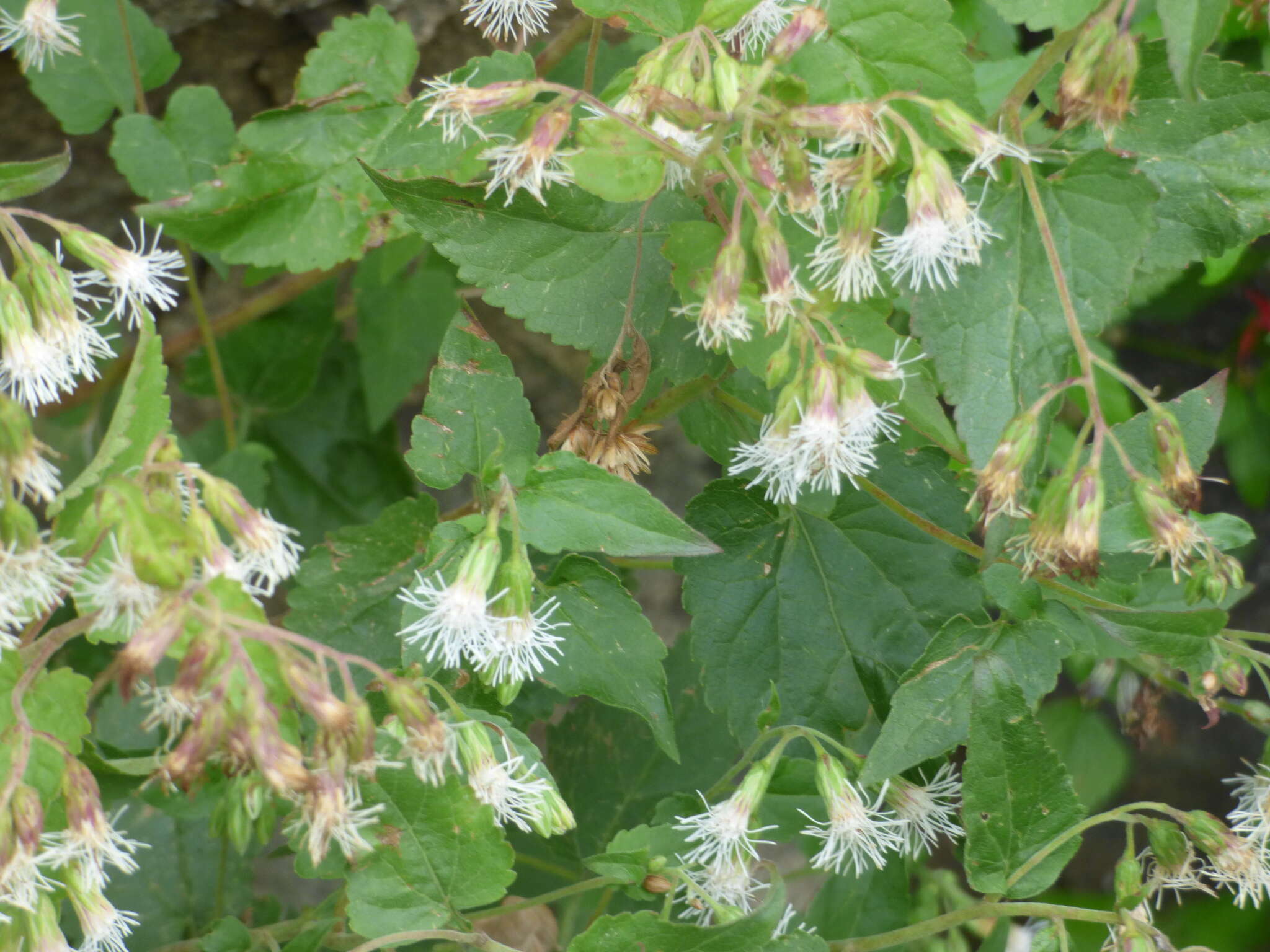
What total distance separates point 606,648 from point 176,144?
79 centimetres

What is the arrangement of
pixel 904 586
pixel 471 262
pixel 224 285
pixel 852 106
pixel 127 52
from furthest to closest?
pixel 224 285 → pixel 127 52 → pixel 904 586 → pixel 471 262 → pixel 852 106

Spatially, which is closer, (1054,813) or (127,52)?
(1054,813)

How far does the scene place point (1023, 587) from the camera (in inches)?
35.9

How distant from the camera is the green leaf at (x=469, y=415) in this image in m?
0.90

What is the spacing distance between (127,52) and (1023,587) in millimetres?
1147

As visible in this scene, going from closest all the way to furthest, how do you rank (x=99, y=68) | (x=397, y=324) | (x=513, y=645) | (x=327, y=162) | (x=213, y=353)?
(x=513, y=645)
(x=327, y=162)
(x=99, y=68)
(x=213, y=353)
(x=397, y=324)

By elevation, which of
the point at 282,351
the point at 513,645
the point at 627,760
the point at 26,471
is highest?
the point at 26,471

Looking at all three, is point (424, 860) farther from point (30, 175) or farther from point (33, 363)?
point (30, 175)

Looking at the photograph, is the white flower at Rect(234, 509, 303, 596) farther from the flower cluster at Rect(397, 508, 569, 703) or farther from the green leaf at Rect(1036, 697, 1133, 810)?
the green leaf at Rect(1036, 697, 1133, 810)

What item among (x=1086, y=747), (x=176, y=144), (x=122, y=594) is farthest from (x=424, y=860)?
(x=1086, y=747)

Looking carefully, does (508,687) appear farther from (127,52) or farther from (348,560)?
(127,52)

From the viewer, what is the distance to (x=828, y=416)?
0.81 metres

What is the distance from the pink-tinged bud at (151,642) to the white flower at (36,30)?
67 centimetres

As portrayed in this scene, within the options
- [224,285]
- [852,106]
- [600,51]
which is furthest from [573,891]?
[224,285]
